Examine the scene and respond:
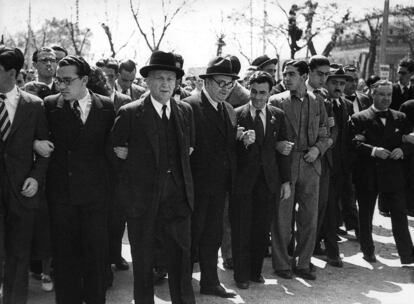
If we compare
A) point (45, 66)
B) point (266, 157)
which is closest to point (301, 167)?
point (266, 157)

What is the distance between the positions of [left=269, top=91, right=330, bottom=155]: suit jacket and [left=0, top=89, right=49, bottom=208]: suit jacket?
278 centimetres

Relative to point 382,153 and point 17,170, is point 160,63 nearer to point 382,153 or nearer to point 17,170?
point 17,170

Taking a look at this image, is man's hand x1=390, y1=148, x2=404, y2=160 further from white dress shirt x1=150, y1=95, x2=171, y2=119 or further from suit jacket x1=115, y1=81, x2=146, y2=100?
suit jacket x1=115, y1=81, x2=146, y2=100

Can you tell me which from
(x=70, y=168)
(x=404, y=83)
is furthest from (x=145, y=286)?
(x=404, y=83)

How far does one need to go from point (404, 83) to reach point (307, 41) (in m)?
22.6

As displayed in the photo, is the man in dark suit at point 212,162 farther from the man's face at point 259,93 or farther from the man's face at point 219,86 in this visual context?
the man's face at point 259,93

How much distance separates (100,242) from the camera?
4316 mm

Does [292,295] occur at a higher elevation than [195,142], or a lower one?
lower

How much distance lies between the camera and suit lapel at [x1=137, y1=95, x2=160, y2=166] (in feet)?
13.7

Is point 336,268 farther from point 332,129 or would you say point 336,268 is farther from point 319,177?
point 332,129

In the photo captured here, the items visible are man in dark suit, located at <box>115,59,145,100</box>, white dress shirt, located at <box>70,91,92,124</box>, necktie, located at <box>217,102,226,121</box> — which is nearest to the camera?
white dress shirt, located at <box>70,91,92,124</box>

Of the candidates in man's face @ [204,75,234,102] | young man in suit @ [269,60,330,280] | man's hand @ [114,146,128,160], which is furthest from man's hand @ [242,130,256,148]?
man's hand @ [114,146,128,160]

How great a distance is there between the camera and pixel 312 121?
5812 millimetres

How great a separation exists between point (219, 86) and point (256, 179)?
1076mm
